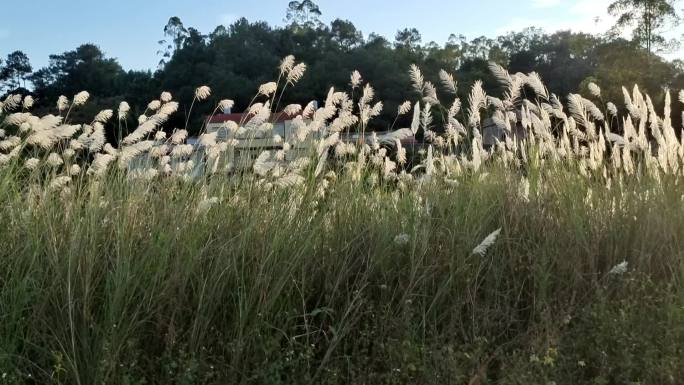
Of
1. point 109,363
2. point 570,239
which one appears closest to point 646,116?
point 570,239

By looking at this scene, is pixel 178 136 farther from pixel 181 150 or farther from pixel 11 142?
pixel 11 142

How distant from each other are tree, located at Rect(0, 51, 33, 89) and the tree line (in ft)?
0.25

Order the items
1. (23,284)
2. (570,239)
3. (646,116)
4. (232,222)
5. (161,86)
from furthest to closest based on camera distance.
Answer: (161,86)
(646,116)
(570,239)
(232,222)
(23,284)

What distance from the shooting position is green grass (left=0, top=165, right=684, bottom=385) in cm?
254

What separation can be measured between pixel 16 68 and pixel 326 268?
50443mm

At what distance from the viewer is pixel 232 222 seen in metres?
3.05

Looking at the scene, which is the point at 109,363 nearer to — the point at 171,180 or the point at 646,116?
the point at 171,180

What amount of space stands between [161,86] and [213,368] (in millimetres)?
46731

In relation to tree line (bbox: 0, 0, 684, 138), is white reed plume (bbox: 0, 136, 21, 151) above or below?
below

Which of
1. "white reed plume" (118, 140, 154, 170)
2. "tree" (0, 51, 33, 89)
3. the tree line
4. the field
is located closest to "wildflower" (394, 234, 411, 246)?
the field

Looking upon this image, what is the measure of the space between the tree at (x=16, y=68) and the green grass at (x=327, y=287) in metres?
48.8

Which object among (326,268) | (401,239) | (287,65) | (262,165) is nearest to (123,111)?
(287,65)

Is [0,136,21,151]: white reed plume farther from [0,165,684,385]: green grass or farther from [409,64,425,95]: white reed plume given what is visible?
[409,64,425,95]: white reed plume

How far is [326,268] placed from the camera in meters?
3.03
